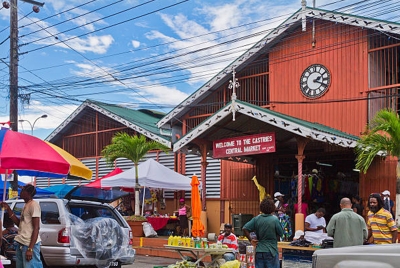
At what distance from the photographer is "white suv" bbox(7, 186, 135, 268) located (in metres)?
9.96

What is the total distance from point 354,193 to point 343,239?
925cm

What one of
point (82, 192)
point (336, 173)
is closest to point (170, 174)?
point (336, 173)

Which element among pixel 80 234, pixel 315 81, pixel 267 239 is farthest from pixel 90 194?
pixel 315 81

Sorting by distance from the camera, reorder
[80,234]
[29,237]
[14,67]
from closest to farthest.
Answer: [29,237] < [80,234] < [14,67]

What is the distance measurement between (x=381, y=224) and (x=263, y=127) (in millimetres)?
7707

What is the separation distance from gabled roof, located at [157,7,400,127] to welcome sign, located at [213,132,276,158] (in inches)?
128

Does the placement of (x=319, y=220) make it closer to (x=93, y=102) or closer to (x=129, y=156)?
(x=129, y=156)

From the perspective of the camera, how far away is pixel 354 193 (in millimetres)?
17453

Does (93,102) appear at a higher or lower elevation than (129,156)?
higher

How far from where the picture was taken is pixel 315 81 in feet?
57.9

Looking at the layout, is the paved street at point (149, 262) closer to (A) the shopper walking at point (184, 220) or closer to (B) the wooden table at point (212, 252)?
(A) the shopper walking at point (184, 220)

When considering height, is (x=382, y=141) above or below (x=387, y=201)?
above

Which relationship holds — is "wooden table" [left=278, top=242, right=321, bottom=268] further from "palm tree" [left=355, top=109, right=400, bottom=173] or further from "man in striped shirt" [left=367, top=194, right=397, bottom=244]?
"palm tree" [left=355, top=109, right=400, bottom=173]

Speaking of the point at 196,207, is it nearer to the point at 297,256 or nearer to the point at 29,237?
the point at 297,256
